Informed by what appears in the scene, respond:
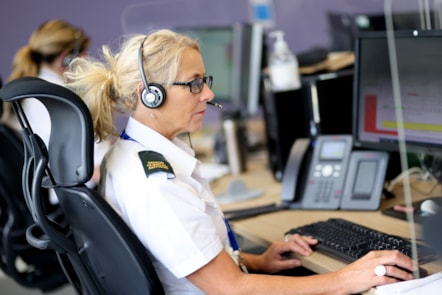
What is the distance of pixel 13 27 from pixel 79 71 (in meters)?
2.56

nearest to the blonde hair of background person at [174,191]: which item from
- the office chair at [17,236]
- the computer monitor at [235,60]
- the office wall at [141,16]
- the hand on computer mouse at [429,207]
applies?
the hand on computer mouse at [429,207]

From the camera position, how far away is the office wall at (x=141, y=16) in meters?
3.57

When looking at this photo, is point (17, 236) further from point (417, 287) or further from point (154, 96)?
point (417, 287)

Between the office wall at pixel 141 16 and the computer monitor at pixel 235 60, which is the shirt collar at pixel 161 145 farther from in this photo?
the office wall at pixel 141 16

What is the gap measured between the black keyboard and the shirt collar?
14.7 inches

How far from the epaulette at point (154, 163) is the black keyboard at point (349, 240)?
44 cm

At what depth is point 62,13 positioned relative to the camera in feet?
13.3

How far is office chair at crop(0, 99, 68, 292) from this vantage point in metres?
2.35

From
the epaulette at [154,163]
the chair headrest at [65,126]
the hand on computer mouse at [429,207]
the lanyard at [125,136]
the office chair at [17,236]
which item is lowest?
the office chair at [17,236]

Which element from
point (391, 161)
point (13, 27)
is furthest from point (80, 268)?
point (13, 27)

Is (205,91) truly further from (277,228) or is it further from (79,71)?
(277,228)

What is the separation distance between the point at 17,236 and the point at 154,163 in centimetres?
121

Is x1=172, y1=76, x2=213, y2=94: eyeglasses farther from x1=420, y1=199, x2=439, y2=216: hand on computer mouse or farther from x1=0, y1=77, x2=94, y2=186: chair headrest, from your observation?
x1=420, y1=199, x2=439, y2=216: hand on computer mouse

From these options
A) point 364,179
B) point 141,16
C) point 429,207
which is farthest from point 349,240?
point 141,16
